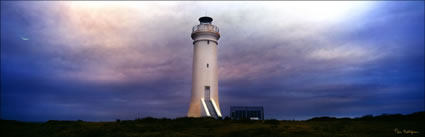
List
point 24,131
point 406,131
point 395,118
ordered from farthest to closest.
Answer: point 395,118
point 24,131
point 406,131

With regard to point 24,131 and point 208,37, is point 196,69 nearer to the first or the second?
point 208,37

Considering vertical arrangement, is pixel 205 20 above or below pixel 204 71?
above

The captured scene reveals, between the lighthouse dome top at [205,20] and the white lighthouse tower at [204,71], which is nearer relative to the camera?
the white lighthouse tower at [204,71]

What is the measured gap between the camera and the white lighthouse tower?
101 ft

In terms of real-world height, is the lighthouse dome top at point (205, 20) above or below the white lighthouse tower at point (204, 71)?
above

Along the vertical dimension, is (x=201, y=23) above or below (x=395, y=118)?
above

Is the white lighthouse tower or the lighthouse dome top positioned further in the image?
the lighthouse dome top

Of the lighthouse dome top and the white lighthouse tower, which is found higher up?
the lighthouse dome top

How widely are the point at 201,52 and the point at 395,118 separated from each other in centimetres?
1912

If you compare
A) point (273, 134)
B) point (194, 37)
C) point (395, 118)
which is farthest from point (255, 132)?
point (194, 37)

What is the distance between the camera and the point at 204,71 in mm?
31234

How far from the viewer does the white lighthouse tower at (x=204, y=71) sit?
30.8 m

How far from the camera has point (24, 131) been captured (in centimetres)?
1738

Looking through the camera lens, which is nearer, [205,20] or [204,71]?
[204,71]
